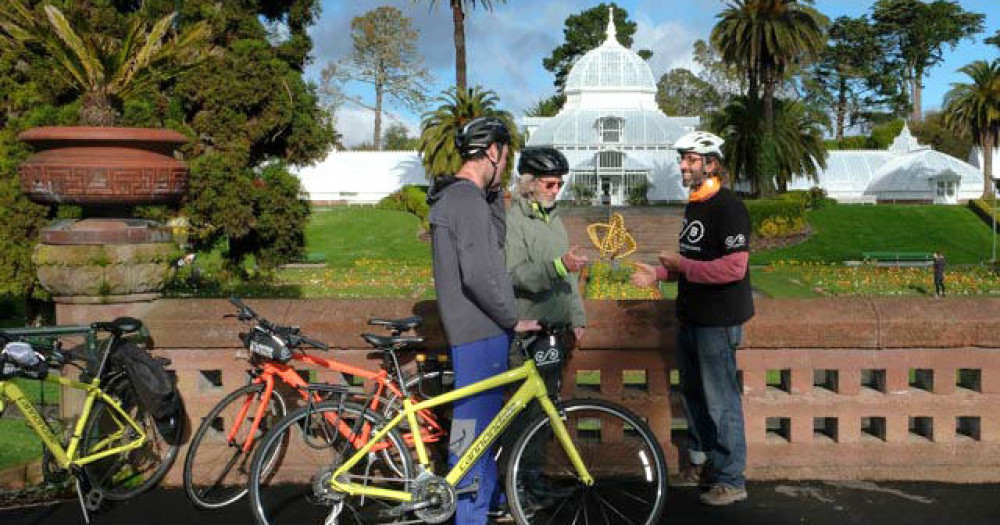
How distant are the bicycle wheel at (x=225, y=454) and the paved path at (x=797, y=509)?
104mm

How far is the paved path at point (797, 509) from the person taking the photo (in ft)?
14.9

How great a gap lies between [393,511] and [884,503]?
2.48 metres

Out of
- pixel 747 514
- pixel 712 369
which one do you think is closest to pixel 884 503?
pixel 747 514

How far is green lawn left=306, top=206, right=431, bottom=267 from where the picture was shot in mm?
35438

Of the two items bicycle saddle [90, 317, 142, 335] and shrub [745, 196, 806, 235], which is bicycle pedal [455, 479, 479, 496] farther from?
shrub [745, 196, 806, 235]

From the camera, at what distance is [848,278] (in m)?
26.2

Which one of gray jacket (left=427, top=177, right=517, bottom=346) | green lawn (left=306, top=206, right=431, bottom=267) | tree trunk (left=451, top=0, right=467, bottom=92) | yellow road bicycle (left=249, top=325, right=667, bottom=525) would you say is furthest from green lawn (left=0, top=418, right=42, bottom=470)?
tree trunk (left=451, top=0, right=467, bottom=92)

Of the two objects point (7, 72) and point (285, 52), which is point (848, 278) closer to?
point (285, 52)

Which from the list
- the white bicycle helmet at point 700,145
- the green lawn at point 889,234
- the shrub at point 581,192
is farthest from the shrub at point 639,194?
the white bicycle helmet at point 700,145

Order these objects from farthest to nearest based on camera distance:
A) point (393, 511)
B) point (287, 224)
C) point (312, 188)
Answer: point (312, 188) < point (287, 224) < point (393, 511)

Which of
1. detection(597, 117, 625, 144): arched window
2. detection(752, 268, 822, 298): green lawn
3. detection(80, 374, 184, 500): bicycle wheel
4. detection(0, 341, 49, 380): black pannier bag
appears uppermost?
detection(597, 117, 625, 144): arched window

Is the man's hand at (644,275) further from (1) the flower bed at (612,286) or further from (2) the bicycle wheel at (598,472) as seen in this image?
(1) the flower bed at (612,286)

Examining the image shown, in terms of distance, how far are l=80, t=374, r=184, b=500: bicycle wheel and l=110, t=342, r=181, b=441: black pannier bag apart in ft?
0.55

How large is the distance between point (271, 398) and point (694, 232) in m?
2.28
